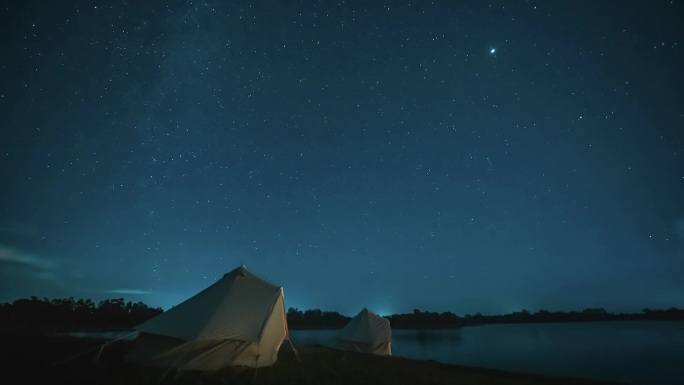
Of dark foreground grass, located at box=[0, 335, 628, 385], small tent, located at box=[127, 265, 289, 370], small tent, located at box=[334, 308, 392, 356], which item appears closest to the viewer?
dark foreground grass, located at box=[0, 335, 628, 385]

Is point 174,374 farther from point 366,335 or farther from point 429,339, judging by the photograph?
point 429,339

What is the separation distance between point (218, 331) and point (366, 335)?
1539cm

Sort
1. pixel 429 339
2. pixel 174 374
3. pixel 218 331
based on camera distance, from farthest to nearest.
A: 1. pixel 429 339
2. pixel 218 331
3. pixel 174 374

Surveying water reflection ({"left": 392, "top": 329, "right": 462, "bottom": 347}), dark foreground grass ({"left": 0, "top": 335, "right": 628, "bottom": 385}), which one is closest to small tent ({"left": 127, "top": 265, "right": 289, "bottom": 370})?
dark foreground grass ({"left": 0, "top": 335, "right": 628, "bottom": 385})

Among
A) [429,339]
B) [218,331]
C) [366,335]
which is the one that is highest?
[218,331]

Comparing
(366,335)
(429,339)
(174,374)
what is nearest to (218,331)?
(174,374)

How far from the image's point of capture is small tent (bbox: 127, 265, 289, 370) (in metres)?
12.2

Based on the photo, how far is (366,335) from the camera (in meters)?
25.4

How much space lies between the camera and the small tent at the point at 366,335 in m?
25.1

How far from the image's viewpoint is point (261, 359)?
A: 13.4 meters

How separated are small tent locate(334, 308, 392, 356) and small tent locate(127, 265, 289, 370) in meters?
12.0

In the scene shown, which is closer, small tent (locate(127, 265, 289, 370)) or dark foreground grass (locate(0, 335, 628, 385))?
dark foreground grass (locate(0, 335, 628, 385))

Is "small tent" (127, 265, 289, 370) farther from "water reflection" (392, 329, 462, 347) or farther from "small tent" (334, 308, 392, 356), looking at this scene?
"water reflection" (392, 329, 462, 347)

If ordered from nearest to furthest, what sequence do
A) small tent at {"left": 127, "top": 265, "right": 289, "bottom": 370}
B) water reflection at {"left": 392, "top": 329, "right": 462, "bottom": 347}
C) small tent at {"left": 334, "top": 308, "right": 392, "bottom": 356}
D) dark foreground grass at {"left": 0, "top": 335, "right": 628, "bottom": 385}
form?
dark foreground grass at {"left": 0, "top": 335, "right": 628, "bottom": 385} < small tent at {"left": 127, "top": 265, "right": 289, "bottom": 370} < small tent at {"left": 334, "top": 308, "right": 392, "bottom": 356} < water reflection at {"left": 392, "top": 329, "right": 462, "bottom": 347}
